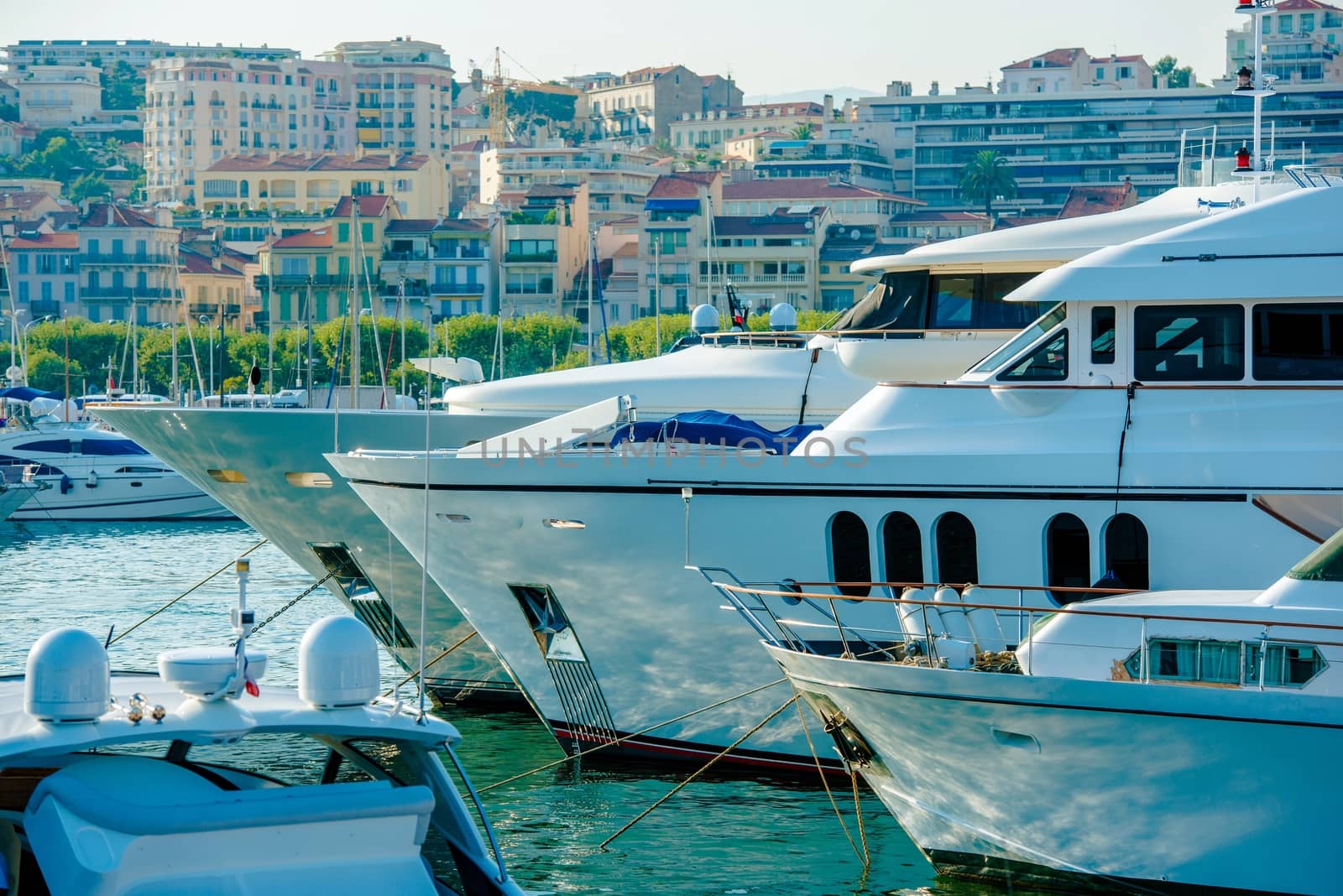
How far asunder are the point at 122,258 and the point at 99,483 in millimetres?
60757

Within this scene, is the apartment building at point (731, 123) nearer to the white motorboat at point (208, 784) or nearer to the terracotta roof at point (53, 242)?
the terracotta roof at point (53, 242)

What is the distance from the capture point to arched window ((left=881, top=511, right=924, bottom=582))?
13492 millimetres

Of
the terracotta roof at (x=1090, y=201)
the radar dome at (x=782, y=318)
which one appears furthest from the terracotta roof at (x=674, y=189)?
the radar dome at (x=782, y=318)

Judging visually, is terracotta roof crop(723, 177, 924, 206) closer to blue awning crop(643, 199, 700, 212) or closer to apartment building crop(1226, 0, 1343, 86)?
blue awning crop(643, 199, 700, 212)

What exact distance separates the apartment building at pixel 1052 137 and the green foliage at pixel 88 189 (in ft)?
210

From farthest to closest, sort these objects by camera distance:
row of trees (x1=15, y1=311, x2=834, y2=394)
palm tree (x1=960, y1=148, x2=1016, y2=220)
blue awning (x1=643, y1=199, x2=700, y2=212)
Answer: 1. palm tree (x1=960, y1=148, x2=1016, y2=220)
2. blue awning (x1=643, y1=199, x2=700, y2=212)
3. row of trees (x1=15, y1=311, x2=834, y2=394)

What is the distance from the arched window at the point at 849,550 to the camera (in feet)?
44.8

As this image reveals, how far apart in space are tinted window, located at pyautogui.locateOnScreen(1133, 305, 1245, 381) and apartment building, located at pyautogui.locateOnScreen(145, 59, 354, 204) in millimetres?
148216

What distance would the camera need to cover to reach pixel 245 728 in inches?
269

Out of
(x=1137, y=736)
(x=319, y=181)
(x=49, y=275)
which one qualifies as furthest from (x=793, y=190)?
(x=1137, y=736)

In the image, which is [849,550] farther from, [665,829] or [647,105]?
[647,105]

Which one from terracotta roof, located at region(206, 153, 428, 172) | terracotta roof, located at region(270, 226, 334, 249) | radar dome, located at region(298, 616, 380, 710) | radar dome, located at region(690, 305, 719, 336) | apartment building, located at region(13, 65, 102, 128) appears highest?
apartment building, located at region(13, 65, 102, 128)

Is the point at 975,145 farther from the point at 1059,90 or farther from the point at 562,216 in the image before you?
the point at 562,216

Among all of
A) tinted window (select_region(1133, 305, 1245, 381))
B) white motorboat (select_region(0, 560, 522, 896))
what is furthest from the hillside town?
white motorboat (select_region(0, 560, 522, 896))
